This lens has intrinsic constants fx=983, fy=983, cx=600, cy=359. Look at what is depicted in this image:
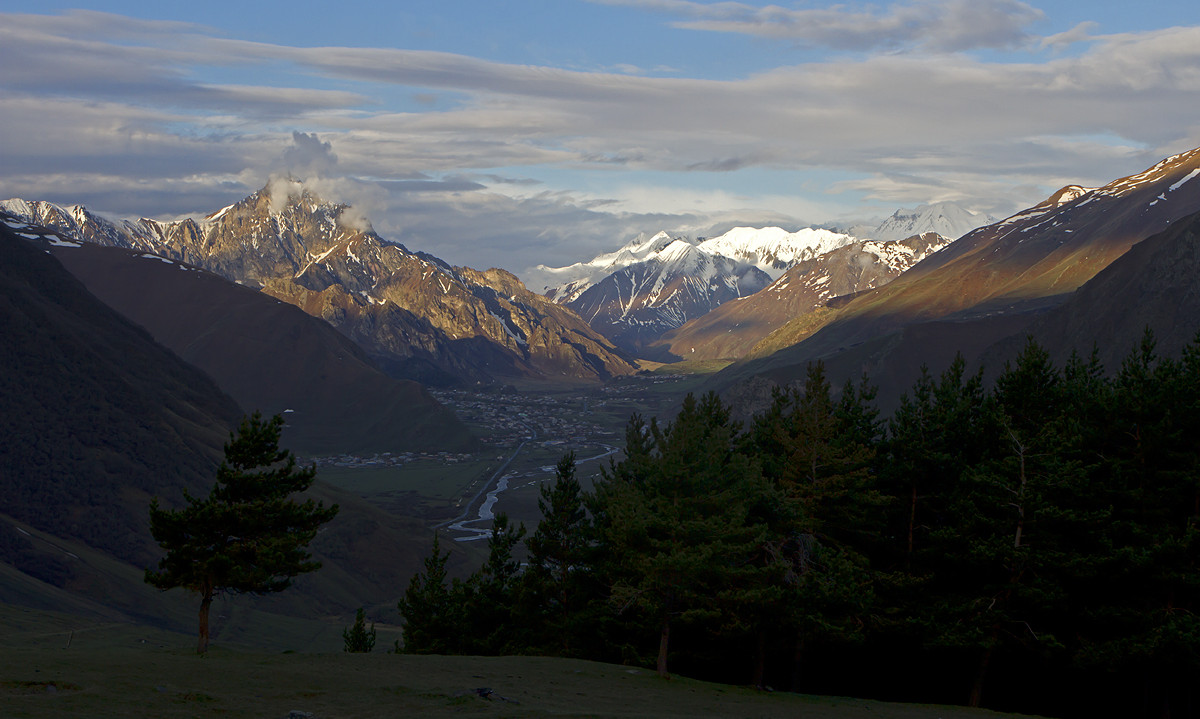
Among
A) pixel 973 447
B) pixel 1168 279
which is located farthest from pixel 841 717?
pixel 1168 279

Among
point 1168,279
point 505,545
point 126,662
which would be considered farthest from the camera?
point 1168,279

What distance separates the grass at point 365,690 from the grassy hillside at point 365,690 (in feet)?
0.14

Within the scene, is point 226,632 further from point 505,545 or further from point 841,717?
point 841,717

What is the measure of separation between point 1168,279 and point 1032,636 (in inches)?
5903

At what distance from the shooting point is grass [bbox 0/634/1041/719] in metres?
28.8

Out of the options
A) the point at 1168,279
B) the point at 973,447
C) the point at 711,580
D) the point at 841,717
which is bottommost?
the point at 841,717

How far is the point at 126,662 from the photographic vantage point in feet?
116

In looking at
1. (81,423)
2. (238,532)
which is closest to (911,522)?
(238,532)

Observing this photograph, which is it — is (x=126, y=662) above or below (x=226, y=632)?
above

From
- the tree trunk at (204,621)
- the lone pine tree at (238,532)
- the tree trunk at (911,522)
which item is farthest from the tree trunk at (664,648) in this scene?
the tree trunk at (204,621)

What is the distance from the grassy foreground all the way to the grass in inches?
1.7

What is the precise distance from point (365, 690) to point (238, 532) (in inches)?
413

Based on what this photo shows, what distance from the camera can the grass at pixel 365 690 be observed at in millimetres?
28781

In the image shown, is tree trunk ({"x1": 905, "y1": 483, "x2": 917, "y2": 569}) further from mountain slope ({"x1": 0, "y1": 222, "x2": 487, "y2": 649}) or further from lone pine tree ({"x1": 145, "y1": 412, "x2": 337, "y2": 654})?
mountain slope ({"x1": 0, "y1": 222, "x2": 487, "y2": 649})
